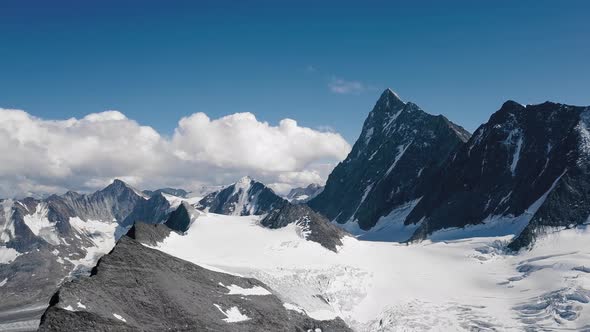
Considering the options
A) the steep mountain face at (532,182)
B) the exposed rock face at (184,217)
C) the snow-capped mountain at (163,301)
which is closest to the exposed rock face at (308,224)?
the exposed rock face at (184,217)

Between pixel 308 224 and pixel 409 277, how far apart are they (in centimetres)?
3031

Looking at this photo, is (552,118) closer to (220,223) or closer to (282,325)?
(220,223)

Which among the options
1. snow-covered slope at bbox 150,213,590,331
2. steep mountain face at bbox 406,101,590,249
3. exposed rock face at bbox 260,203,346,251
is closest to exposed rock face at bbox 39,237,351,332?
snow-covered slope at bbox 150,213,590,331

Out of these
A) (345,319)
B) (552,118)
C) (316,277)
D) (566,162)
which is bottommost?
(345,319)

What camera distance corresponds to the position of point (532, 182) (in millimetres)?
164500

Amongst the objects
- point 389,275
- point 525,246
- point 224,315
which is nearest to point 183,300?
point 224,315

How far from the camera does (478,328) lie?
9019 cm

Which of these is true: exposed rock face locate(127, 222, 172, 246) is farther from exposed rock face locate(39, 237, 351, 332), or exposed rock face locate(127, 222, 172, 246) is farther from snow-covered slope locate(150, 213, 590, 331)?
exposed rock face locate(39, 237, 351, 332)

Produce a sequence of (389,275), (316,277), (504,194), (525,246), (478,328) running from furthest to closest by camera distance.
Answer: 1. (504,194)
2. (525,246)
3. (389,275)
4. (316,277)
5. (478,328)

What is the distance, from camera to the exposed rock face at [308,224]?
130m

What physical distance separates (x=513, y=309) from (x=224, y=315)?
54949mm

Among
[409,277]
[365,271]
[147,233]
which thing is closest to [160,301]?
[147,233]

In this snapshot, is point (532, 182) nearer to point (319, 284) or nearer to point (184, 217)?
point (319, 284)

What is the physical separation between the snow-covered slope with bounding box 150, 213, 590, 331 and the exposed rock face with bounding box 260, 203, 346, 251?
242 cm
